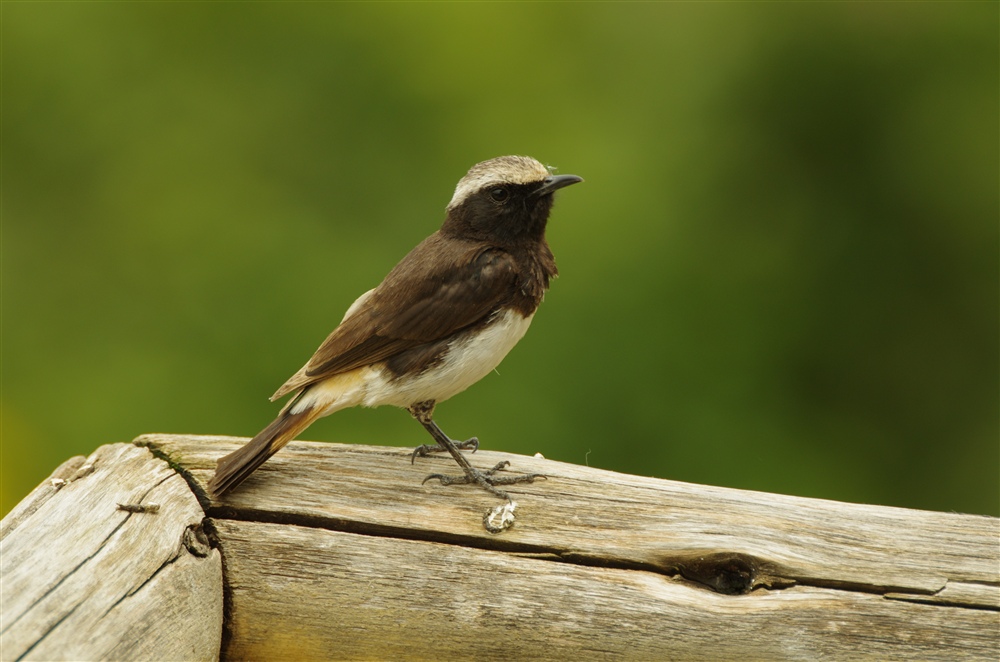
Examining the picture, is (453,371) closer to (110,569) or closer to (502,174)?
(502,174)

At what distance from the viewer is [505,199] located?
4754mm

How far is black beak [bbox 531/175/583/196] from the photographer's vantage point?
4.71 metres

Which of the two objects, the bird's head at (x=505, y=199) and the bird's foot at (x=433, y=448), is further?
the bird's head at (x=505, y=199)

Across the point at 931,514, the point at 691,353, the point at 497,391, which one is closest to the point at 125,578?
the point at 931,514

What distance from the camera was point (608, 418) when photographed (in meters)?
6.19

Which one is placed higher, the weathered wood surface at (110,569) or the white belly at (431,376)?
the white belly at (431,376)

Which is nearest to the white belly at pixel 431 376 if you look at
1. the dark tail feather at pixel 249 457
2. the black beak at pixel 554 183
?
the dark tail feather at pixel 249 457

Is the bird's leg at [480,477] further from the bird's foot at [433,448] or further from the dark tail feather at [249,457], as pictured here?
the dark tail feather at [249,457]

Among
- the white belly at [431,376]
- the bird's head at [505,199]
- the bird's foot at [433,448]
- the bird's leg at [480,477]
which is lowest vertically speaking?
the bird's foot at [433,448]

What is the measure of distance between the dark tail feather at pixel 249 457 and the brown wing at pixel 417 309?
0.36 metres

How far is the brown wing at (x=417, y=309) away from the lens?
14.2ft

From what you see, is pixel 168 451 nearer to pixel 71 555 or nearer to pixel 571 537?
pixel 71 555

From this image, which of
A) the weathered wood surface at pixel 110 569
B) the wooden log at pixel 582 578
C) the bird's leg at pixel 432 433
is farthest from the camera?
the bird's leg at pixel 432 433

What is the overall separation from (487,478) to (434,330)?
2.29 ft
